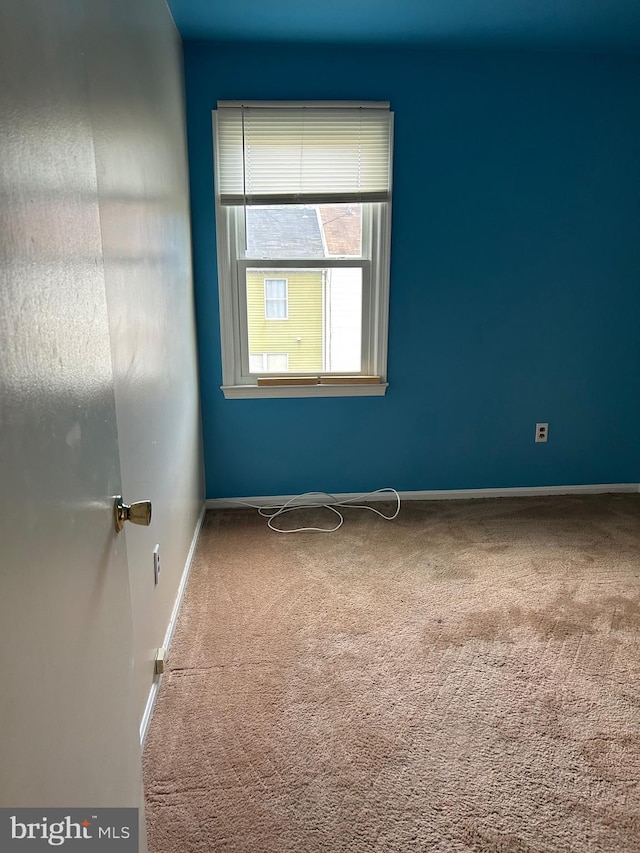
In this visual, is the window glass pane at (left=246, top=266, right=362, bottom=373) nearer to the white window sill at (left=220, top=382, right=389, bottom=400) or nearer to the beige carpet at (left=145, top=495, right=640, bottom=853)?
the white window sill at (left=220, top=382, right=389, bottom=400)

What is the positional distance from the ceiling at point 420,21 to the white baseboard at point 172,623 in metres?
2.35

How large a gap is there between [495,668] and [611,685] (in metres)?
0.37

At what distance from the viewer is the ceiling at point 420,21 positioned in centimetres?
241

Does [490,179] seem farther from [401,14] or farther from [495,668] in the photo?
[495,668]

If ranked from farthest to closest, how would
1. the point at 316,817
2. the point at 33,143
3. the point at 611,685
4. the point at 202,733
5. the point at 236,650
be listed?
the point at 236,650 < the point at 611,685 < the point at 202,733 < the point at 316,817 < the point at 33,143

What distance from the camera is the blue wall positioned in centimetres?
294

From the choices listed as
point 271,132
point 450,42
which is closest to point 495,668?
point 271,132

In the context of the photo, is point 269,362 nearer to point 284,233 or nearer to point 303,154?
point 284,233

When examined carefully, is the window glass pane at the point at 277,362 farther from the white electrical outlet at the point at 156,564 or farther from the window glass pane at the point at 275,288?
the white electrical outlet at the point at 156,564

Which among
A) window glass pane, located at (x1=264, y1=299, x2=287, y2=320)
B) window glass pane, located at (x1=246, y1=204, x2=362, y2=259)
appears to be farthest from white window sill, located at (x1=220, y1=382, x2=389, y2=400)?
window glass pane, located at (x1=246, y1=204, x2=362, y2=259)

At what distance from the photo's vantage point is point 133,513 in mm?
983

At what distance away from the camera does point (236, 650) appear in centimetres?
206

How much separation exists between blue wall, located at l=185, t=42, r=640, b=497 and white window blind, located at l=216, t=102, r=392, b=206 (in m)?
0.09

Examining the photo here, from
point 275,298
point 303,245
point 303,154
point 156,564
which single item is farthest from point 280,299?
point 156,564
